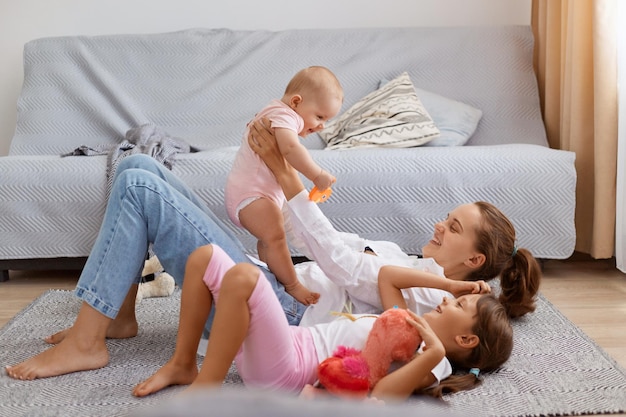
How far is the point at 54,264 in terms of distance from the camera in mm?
2734

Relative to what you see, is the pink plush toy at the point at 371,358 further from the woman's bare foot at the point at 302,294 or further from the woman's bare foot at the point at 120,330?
the woman's bare foot at the point at 120,330

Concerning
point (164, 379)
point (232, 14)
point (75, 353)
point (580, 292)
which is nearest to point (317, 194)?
point (164, 379)

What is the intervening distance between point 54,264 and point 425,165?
140 centimetres

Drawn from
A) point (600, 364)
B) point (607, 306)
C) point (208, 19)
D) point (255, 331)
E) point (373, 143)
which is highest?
point (208, 19)

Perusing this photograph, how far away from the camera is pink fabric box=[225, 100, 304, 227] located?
1.84 meters

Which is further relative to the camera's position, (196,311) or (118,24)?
(118,24)

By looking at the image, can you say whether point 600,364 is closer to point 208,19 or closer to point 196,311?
point 196,311

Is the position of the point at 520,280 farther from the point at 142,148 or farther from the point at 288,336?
the point at 142,148

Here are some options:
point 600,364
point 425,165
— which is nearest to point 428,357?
point 600,364

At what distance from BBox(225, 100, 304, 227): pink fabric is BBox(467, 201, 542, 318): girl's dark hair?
51 centimetres

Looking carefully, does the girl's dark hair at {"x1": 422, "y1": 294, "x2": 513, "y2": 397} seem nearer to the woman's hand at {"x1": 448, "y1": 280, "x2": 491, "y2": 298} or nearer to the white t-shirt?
the woman's hand at {"x1": 448, "y1": 280, "x2": 491, "y2": 298}

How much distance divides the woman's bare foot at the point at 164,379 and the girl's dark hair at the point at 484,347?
0.51 metres

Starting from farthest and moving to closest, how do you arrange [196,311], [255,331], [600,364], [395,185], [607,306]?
[395,185], [607,306], [600,364], [196,311], [255,331]

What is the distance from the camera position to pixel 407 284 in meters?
1.69
